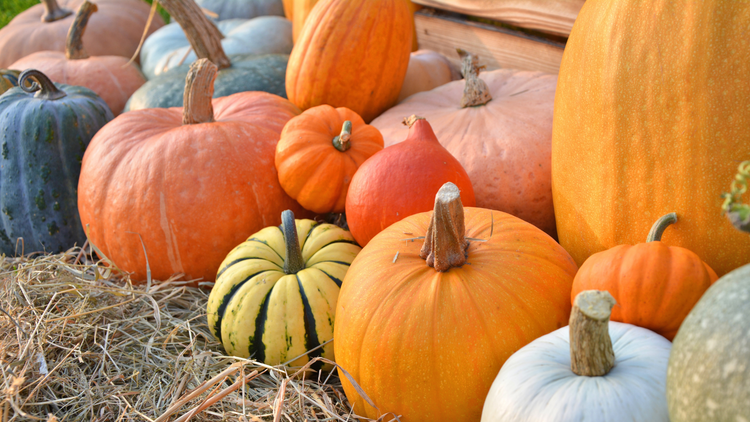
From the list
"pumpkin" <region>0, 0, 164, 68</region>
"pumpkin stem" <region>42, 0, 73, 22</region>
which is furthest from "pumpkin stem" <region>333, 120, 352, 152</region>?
"pumpkin stem" <region>42, 0, 73, 22</region>

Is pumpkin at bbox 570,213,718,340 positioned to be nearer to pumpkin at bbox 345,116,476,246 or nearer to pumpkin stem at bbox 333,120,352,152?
pumpkin at bbox 345,116,476,246

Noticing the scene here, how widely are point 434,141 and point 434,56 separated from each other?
168 cm

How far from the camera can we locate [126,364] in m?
1.86

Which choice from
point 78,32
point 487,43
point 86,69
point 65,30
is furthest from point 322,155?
point 65,30

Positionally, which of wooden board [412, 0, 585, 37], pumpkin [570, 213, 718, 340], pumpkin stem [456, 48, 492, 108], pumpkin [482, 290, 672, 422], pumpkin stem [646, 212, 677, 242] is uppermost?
wooden board [412, 0, 585, 37]

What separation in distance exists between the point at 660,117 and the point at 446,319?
0.77 metres

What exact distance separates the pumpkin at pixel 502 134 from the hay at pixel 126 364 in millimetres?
996

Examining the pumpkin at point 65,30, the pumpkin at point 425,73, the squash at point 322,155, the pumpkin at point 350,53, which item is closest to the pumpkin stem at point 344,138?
Result: the squash at point 322,155

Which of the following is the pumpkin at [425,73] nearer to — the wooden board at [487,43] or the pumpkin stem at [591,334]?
the wooden board at [487,43]

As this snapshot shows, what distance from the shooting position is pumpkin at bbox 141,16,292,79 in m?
3.91

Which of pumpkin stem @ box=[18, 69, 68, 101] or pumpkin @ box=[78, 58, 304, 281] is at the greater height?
pumpkin stem @ box=[18, 69, 68, 101]

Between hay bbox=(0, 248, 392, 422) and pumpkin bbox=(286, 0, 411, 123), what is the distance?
1.14 m

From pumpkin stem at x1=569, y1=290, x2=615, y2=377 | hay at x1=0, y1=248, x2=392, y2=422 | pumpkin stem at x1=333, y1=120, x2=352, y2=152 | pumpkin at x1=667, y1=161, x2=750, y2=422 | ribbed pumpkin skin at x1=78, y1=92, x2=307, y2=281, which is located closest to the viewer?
pumpkin at x1=667, y1=161, x2=750, y2=422

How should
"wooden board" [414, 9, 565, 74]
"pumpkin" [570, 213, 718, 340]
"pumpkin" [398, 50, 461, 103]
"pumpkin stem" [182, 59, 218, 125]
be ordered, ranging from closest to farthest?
1. "pumpkin" [570, 213, 718, 340]
2. "pumpkin stem" [182, 59, 218, 125]
3. "wooden board" [414, 9, 565, 74]
4. "pumpkin" [398, 50, 461, 103]
